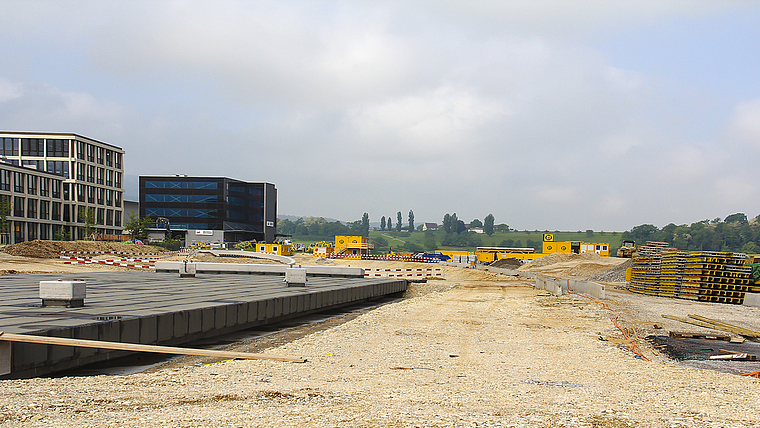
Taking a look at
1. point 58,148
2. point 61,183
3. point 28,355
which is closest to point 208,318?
point 28,355

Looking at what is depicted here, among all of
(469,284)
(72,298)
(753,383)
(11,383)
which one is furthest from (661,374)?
(469,284)

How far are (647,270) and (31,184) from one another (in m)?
60.8

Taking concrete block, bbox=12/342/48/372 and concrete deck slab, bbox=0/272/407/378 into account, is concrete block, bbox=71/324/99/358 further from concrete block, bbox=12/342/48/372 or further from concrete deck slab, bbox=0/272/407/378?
concrete block, bbox=12/342/48/372

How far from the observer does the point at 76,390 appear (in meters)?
6.19

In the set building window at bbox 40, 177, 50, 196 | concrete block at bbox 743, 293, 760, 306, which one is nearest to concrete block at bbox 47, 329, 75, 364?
concrete block at bbox 743, 293, 760, 306

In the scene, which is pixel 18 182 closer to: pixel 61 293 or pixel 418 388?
pixel 61 293

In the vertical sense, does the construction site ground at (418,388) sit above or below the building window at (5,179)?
below

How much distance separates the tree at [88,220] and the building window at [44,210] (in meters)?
3.91

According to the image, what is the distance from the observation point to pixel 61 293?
1120cm

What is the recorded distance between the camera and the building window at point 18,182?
5764cm

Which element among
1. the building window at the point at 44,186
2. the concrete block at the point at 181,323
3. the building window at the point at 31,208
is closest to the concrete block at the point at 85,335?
the concrete block at the point at 181,323

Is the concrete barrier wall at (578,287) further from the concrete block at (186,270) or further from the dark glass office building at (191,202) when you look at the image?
the dark glass office building at (191,202)

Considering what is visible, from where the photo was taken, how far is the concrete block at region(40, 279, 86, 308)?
11148 millimetres

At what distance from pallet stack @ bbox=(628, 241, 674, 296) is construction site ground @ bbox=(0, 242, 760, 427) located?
18.8 metres
